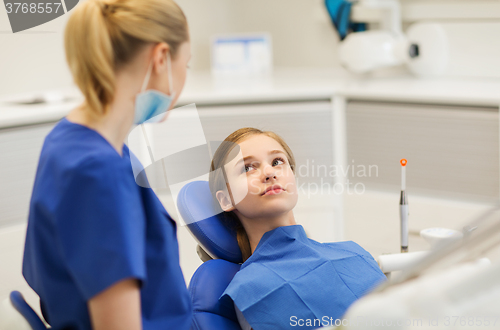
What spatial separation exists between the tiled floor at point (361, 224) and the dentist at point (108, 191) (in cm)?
96

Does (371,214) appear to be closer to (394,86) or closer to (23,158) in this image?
(394,86)

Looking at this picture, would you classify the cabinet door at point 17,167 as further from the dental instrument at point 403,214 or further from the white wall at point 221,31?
the dental instrument at point 403,214

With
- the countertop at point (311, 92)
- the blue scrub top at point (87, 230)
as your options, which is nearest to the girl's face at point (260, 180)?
the blue scrub top at point (87, 230)

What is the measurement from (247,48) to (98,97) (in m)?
2.11

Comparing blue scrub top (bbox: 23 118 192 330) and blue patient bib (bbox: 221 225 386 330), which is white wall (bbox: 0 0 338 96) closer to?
blue patient bib (bbox: 221 225 386 330)

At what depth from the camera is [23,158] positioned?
6.46 feet

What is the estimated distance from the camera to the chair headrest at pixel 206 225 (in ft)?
4.52

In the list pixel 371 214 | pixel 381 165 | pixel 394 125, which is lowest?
pixel 371 214

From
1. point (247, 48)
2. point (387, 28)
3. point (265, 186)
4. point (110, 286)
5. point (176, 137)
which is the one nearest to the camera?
point (110, 286)

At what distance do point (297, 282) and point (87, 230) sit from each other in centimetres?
58

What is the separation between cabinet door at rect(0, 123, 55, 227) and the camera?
6.32 feet

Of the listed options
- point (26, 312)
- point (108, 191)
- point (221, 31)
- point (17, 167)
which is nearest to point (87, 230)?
point (108, 191)

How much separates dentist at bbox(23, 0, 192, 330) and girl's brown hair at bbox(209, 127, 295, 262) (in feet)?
1.63

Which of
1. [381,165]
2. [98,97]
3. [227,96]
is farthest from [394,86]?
[98,97]
